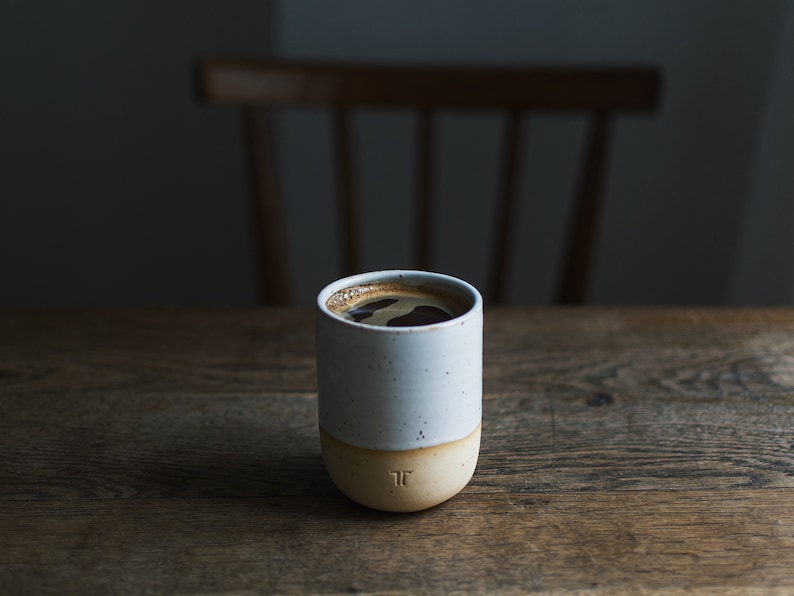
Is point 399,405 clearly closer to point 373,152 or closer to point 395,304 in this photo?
point 395,304

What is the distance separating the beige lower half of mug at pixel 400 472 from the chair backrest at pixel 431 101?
58cm

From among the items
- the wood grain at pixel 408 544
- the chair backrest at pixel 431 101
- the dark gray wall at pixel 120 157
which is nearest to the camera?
the wood grain at pixel 408 544

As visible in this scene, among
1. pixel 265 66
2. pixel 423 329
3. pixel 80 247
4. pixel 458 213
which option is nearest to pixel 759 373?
pixel 423 329

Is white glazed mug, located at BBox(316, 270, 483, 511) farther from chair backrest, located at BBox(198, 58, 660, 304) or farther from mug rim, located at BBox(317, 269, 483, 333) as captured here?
chair backrest, located at BBox(198, 58, 660, 304)

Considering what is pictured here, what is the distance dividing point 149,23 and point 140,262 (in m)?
0.53

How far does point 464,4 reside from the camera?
1.47 meters

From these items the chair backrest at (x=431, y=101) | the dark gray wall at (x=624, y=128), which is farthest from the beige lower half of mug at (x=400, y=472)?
the dark gray wall at (x=624, y=128)

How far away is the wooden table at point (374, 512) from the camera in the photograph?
0.48 meters

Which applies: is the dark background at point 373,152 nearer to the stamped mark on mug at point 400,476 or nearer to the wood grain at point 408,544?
the wood grain at point 408,544

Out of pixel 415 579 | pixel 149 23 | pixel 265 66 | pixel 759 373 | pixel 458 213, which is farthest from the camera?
pixel 149 23

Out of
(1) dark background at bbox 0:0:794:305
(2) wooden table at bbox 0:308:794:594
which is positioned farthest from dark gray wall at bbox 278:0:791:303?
(2) wooden table at bbox 0:308:794:594

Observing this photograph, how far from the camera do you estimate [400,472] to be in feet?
1.67

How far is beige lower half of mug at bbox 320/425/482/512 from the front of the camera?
0.51 metres

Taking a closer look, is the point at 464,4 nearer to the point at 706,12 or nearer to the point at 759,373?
the point at 706,12
